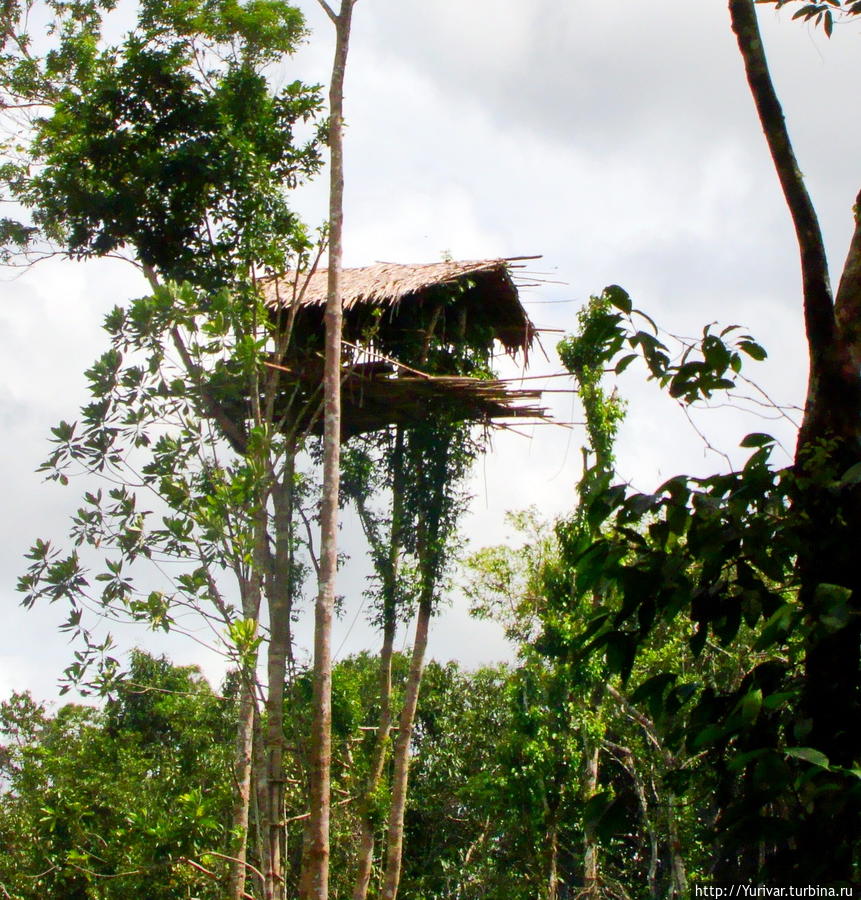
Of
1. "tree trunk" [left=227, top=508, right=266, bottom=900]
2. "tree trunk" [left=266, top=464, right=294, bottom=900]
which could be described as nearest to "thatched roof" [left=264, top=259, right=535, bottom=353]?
"tree trunk" [left=266, top=464, right=294, bottom=900]

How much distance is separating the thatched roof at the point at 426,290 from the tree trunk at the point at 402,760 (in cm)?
215

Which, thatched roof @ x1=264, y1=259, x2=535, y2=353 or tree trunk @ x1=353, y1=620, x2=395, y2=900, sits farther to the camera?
tree trunk @ x1=353, y1=620, x2=395, y2=900

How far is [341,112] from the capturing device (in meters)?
7.42

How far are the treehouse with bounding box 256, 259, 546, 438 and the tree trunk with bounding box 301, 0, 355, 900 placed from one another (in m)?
0.49

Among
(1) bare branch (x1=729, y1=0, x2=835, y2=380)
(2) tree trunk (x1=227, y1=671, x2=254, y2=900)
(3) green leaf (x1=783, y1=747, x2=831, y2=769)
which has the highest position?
(1) bare branch (x1=729, y1=0, x2=835, y2=380)

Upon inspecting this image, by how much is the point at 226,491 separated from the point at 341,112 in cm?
285

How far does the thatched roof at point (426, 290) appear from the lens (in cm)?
781

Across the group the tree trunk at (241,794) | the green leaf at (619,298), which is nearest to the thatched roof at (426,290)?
the tree trunk at (241,794)

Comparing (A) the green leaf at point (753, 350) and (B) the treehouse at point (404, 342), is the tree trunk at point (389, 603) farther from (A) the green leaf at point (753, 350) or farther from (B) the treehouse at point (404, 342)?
(A) the green leaf at point (753, 350)

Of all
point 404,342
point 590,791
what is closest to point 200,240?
point 404,342

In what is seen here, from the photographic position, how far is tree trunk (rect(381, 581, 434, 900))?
8.45 metres

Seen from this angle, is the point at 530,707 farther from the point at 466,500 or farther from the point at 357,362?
the point at 357,362

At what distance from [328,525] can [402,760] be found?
2753mm

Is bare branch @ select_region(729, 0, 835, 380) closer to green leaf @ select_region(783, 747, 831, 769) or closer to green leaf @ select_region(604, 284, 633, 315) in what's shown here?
green leaf @ select_region(604, 284, 633, 315)
